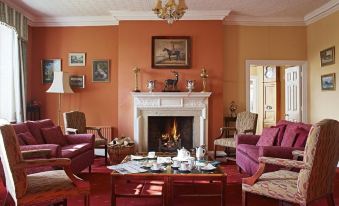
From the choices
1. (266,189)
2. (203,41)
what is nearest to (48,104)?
(203,41)

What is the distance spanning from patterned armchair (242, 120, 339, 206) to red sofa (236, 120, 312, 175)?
0.83 meters

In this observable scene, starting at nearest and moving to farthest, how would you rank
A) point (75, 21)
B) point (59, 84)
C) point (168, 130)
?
point (59, 84) < point (168, 130) < point (75, 21)

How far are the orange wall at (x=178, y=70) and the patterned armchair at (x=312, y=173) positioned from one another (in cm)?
359

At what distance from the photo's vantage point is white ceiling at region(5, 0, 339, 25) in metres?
5.63

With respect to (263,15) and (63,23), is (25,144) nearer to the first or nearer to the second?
(63,23)

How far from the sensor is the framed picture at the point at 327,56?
571 centimetres

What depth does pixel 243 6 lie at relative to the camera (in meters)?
5.85

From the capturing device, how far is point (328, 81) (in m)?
5.85

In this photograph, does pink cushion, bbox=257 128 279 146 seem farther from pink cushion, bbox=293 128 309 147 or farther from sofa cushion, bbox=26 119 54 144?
sofa cushion, bbox=26 119 54 144

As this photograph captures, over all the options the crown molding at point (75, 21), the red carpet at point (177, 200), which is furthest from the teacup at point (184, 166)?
the crown molding at point (75, 21)

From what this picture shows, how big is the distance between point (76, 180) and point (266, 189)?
1661 millimetres

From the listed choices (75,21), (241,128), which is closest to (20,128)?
(75,21)

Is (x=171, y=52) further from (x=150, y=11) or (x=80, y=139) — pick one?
(x=80, y=139)

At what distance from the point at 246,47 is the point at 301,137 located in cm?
325
